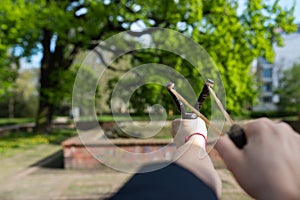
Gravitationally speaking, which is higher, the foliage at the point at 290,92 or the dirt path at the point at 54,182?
the foliage at the point at 290,92

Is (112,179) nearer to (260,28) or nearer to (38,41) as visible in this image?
(260,28)

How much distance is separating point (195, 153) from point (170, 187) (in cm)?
21

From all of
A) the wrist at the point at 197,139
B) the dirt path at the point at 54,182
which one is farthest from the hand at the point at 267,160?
the dirt path at the point at 54,182

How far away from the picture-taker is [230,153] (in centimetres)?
92

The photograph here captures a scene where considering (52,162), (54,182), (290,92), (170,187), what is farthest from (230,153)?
(290,92)

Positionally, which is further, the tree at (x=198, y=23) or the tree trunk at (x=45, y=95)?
the tree trunk at (x=45, y=95)

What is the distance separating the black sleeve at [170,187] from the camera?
3.36 feet

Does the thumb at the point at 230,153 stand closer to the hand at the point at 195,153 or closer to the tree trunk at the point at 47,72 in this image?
the hand at the point at 195,153

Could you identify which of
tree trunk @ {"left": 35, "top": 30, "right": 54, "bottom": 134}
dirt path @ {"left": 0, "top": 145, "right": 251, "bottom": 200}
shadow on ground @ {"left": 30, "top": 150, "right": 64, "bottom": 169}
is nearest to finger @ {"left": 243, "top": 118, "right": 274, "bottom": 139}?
dirt path @ {"left": 0, "top": 145, "right": 251, "bottom": 200}

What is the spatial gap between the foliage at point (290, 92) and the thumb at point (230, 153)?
5078 cm

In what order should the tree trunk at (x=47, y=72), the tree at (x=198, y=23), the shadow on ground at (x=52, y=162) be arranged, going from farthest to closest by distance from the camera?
the tree trunk at (x=47, y=72), the tree at (x=198, y=23), the shadow on ground at (x=52, y=162)

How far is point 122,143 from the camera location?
28.9ft

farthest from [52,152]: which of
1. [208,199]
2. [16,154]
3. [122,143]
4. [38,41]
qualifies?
[208,199]

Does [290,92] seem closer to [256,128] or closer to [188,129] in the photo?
[188,129]
